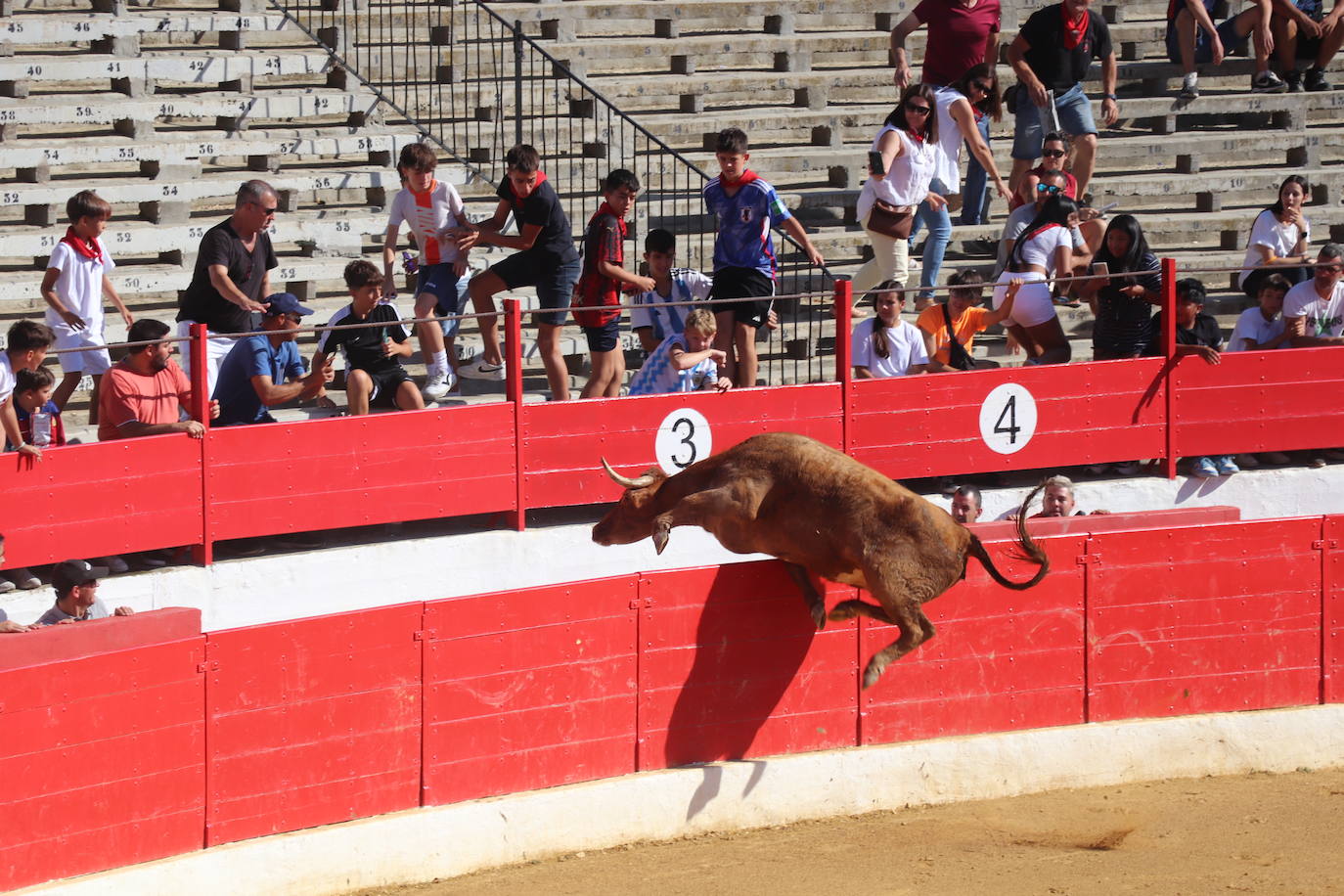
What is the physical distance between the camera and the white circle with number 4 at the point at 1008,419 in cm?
1205

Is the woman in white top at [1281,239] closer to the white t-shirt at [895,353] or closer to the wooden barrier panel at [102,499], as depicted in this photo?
the white t-shirt at [895,353]

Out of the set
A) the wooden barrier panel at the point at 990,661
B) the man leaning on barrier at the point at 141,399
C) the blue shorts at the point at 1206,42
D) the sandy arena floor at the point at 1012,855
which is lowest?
the sandy arena floor at the point at 1012,855

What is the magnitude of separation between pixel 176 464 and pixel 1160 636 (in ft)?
17.0

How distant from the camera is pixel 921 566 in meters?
8.52

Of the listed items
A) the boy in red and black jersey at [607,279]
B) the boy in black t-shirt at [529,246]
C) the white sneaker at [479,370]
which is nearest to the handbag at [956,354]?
the boy in red and black jersey at [607,279]

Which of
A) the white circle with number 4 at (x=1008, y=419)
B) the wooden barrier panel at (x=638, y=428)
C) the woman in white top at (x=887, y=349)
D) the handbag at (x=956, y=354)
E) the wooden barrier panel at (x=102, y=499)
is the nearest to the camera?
the wooden barrier panel at (x=102, y=499)

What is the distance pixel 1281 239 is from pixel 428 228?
19.3 feet

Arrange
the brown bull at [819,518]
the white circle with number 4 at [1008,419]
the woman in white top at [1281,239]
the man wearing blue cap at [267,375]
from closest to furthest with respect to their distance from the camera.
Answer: the brown bull at [819,518] < the man wearing blue cap at [267,375] < the white circle with number 4 at [1008,419] < the woman in white top at [1281,239]

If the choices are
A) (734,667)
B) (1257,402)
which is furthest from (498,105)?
(734,667)

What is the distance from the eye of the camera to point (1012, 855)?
29.0ft

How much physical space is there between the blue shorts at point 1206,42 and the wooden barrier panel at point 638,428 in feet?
22.8

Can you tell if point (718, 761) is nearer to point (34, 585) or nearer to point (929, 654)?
point (929, 654)

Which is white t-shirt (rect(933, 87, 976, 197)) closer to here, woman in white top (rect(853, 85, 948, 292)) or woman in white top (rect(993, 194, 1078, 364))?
woman in white top (rect(853, 85, 948, 292))

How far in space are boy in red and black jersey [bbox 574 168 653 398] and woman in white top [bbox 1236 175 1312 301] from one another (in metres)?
4.44
